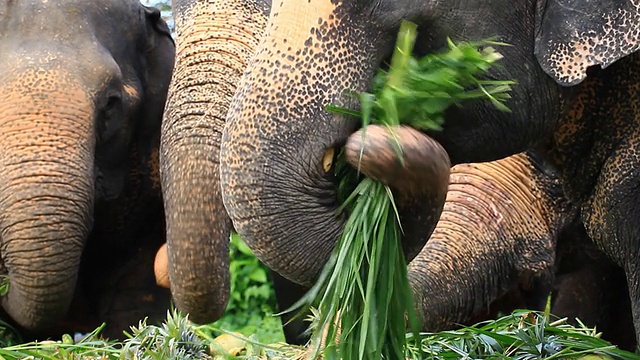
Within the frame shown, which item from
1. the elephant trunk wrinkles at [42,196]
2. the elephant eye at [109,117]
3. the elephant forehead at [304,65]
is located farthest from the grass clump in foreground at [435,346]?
the elephant eye at [109,117]

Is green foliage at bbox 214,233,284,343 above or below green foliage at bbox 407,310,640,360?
above

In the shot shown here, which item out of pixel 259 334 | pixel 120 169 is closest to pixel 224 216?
pixel 120 169

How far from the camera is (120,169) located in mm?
5316

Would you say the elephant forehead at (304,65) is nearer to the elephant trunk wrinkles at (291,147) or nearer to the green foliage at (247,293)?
the elephant trunk wrinkles at (291,147)

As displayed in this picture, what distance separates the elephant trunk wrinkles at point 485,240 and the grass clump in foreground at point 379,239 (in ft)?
3.69

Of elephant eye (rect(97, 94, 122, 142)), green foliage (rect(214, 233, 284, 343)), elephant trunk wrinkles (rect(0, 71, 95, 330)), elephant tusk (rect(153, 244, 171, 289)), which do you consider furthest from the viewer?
green foliage (rect(214, 233, 284, 343))

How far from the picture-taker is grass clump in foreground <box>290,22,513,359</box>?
248 centimetres

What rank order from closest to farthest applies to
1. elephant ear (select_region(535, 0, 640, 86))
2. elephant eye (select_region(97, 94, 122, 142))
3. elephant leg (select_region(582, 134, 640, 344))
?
elephant ear (select_region(535, 0, 640, 86)), elephant leg (select_region(582, 134, 640, 344)), elephant eye (select_region(97, 94, 122, 142))

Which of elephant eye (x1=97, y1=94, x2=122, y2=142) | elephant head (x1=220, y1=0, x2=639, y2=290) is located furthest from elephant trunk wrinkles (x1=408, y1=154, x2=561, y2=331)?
elephant eye (x1=97, y1=94, x2=122, y2=142)

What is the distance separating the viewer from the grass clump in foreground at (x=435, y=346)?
3075 mm

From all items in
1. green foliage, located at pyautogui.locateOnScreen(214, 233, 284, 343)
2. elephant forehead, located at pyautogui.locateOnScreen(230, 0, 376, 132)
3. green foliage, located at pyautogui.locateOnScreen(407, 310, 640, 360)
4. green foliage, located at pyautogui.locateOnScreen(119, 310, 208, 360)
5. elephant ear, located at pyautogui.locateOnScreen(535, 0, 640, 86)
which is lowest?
green foliage, located at pyautogui.locateOnScreen(119, 310, 208, 360)

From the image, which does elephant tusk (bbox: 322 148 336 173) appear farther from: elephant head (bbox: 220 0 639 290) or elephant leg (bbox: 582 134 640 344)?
elephant leg (bbox: 582 134 640 344)

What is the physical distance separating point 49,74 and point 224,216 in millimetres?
1175

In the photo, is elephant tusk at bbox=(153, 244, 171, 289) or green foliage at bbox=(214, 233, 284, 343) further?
green foliage at bbox=(214, 233, 284, 343)
